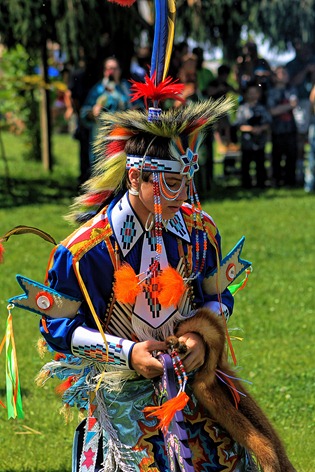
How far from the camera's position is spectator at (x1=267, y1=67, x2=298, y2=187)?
44.7 ft

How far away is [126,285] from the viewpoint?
326cm

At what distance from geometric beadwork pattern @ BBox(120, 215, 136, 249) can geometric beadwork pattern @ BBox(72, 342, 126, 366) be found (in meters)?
0.37

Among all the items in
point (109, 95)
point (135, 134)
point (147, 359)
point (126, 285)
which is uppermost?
point (135, 134)

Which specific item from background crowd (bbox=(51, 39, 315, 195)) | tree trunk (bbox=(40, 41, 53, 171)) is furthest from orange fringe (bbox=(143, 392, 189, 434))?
tree trunk (bbox=(40, 41, 53, 171))

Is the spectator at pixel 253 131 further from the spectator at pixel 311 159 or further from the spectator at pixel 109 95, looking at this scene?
the spectator at pixel 109 95

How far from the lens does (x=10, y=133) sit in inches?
922

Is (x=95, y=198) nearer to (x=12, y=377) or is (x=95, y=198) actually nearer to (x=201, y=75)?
(x=12, y=377)

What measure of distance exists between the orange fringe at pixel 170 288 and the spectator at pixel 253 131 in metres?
9.83

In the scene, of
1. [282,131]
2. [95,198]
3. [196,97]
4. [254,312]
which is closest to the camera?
[95,198]

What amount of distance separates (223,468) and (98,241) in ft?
3.05

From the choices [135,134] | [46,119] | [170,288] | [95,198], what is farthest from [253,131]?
[170,288]

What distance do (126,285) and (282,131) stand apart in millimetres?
10862

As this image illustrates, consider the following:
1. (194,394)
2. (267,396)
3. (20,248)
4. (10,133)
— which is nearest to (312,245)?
(20,248)

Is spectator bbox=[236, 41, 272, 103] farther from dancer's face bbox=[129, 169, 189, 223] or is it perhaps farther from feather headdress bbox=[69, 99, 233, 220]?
dancer's face bbox=[129, 169, 189, 223]
